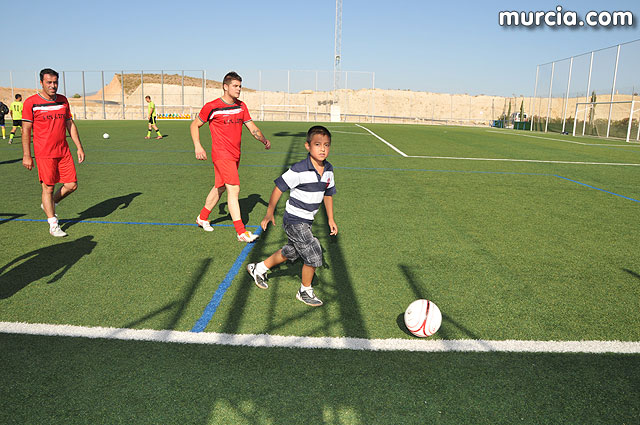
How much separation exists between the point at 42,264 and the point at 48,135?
6.19ft

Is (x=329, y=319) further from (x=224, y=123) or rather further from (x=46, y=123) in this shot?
(x=46, y=123)

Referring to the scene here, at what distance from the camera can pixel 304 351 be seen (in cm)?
312

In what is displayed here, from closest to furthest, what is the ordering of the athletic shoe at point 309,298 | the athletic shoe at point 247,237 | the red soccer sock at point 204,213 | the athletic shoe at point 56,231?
the athletic shoe at point 309,298
the athletic shoe at point 247,237
the athletic shoe at point 56,231
the red soccer sock at point 204,213

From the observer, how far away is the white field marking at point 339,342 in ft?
10.5

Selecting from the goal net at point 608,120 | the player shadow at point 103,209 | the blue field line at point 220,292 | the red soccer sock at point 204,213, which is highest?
the goal net at point 608,120

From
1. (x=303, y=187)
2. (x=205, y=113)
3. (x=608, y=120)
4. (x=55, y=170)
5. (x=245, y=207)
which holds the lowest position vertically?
(x=245, y=207)

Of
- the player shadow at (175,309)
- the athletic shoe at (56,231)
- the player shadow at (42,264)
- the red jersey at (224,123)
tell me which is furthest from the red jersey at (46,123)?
the player shadow at (175,309)

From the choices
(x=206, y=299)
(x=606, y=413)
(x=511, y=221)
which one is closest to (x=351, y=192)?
(x=511, y=221)

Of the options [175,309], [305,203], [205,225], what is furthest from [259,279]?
[205,225]

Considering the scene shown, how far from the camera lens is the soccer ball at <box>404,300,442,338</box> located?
131 inches

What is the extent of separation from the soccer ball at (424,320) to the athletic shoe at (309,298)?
0.81 m

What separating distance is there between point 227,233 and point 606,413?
461 cm

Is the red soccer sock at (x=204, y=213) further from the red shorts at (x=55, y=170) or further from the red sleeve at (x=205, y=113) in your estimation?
the red shorts at (x=55, y=170)

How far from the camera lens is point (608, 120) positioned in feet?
103
